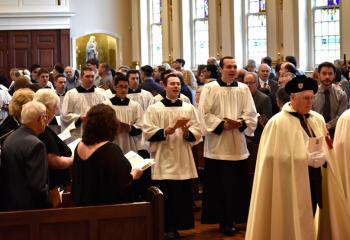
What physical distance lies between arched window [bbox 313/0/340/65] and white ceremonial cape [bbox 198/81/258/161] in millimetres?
8985

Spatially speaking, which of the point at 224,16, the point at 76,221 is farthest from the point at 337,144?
the point at 224,16

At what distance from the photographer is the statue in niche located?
23812 millimetres

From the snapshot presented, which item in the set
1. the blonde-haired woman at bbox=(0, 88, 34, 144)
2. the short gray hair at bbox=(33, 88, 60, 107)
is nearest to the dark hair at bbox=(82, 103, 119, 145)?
the short gray hair at bbox=(33, 88, 60, 107)

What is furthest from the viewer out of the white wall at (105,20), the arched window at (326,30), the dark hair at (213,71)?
the white wall at (105,20)

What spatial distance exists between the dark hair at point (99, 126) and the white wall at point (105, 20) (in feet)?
60.4

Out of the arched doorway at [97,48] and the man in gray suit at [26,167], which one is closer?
the man in gray suit at [26,167]

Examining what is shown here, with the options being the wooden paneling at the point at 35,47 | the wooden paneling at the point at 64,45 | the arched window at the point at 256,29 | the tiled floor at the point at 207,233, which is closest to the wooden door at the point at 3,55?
the wooden paneling at the point at 35,47

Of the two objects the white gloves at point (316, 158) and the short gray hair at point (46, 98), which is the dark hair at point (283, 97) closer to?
the white gloves at point (316, 158)

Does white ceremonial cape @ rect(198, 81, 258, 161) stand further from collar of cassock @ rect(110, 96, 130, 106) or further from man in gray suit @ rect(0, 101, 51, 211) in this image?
man in gray suit @ rect(0, 101, 51, 211)

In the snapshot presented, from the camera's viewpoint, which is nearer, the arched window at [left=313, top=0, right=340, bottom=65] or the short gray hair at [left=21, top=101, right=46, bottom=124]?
the short gray hair at [left=21, top=101, right=46, bottom=124]

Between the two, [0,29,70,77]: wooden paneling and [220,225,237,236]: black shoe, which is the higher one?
[0,29,70,77]: wooden paneling

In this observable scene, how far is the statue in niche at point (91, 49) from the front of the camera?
23812 mm

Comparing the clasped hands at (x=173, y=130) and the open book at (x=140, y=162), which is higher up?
the clasped hands at (x=173, y=130)

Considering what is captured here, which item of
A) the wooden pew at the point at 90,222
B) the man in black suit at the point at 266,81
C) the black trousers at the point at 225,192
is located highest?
the man in black suit at the point at 266,81
